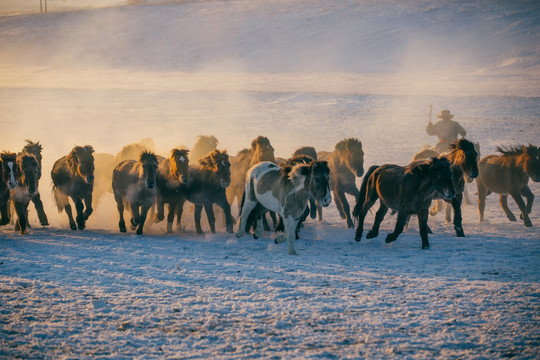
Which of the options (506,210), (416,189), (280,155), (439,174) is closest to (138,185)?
(416,189)

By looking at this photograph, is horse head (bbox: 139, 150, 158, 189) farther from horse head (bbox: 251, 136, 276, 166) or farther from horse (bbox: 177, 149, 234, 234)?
horse head (bbox: 251, 136, 276, 166)

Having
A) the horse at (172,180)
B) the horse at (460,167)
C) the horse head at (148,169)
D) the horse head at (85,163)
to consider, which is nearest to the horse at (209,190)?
the horse at (172,180)

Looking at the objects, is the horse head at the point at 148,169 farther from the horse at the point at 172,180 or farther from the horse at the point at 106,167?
the horse at the point at 106,167

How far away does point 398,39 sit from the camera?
5850cm

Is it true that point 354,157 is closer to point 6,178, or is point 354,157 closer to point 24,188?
point 24,188

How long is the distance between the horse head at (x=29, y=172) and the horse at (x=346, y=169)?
656 centimetres

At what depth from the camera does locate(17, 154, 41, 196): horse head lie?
10.9 meters

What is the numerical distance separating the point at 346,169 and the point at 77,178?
19.9ft

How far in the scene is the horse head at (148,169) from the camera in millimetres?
10609

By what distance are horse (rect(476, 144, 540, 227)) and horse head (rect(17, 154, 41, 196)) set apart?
999cm

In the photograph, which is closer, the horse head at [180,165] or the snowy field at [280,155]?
the snowy field at [280,155]

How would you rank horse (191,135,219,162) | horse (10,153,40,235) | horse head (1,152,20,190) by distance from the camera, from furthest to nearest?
horse (191,135,219,162) < horse (10,153,40,235) < horse head (1,152,20,190)

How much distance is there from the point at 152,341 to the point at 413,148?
1827 cm

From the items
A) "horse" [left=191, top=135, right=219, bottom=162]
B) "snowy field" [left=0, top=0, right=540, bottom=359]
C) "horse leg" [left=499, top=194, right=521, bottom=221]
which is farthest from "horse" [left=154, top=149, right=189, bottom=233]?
"horse leg" [left=499, top=194, right=521, bottom=221]
